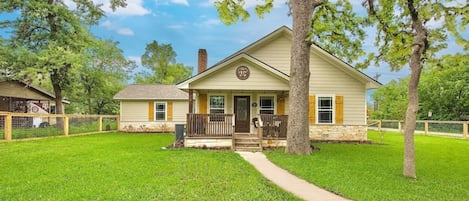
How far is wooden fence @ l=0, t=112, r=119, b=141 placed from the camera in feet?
46.3

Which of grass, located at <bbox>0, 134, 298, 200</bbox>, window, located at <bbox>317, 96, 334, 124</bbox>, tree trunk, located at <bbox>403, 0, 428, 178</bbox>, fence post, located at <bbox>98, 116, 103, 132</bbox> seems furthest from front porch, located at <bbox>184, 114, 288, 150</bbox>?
fence post, located at <bbox>98, 116, 103, 132</bbox>

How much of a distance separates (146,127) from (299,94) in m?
15.0

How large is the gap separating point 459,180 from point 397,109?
30918 mm

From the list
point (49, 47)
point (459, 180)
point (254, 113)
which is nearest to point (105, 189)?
point (459, 180)

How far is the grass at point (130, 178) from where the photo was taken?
18.7ft

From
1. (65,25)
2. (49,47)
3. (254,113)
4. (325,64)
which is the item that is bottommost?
(254,113)

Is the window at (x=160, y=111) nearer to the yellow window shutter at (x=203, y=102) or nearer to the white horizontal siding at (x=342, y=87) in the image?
the yellow window shutter at (x=203, y=102)

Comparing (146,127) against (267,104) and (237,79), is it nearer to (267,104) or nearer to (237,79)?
(267,104)

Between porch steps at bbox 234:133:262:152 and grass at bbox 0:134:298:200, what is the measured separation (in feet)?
8.10

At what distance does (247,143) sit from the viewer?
13.3m

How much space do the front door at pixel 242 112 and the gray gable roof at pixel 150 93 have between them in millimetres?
8602

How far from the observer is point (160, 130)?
2356 centimetres

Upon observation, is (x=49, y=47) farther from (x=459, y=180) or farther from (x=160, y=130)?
(x=459, y=180)

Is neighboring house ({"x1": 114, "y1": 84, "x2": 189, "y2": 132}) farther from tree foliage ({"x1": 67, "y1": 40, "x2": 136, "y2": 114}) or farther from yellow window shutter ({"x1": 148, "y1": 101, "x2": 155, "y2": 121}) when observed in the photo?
tree foliage ({"x1": 67, "y1": 40, "x2": 136, "y2": 114})
